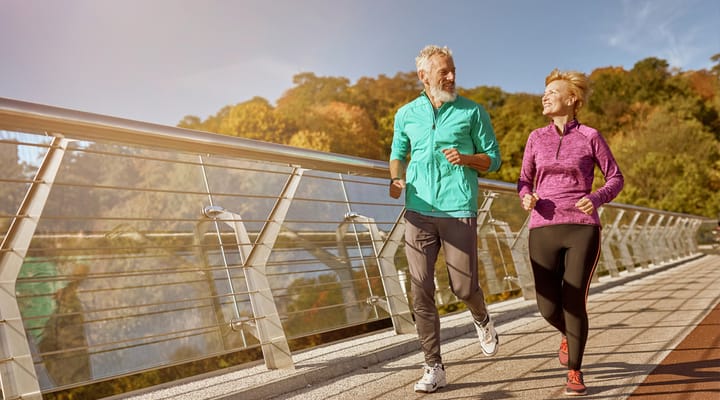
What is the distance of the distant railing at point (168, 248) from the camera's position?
3.03 m

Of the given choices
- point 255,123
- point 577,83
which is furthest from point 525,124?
point 577,83

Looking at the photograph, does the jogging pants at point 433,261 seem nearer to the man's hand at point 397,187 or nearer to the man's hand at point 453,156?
the man's hand at point 397,187

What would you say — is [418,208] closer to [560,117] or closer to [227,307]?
[560,117]

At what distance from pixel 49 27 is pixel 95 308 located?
234 feet

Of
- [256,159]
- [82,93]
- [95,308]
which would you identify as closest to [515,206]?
[256,159]

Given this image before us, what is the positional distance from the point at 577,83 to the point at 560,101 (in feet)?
0.48

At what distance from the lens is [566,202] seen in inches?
146

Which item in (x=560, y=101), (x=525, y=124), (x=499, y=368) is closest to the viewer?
(x=560, y=101)

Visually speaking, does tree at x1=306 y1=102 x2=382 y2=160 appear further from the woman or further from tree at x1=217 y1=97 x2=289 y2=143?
the woman

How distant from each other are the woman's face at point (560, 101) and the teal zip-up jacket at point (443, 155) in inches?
15.2

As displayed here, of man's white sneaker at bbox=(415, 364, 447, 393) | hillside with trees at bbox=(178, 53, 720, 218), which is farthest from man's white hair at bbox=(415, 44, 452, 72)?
hillside with trees at bbox=(178, 53, 720, 218)

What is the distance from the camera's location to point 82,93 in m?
67.6

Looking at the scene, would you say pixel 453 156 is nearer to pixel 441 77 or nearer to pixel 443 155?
pixel 443 155

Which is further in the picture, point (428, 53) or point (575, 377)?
point (428, 53)
